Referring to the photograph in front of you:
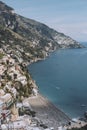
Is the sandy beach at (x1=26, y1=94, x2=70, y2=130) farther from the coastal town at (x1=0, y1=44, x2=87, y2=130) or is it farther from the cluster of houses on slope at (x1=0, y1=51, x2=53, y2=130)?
the cluster of houses on slope at (x1=0, y1=51, x2=53, y2=130)

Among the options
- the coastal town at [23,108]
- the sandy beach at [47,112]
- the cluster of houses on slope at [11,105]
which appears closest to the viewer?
A: the cluster of houses on slope at [11,105]

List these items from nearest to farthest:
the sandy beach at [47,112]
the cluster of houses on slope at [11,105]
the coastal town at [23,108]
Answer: the cluster of houses on slope at [11,105]
the coastal town at [23,108]
the sandy beach at [47,112]

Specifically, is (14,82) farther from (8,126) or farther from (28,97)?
(8,126)

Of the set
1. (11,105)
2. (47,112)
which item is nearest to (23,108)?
(11,105)

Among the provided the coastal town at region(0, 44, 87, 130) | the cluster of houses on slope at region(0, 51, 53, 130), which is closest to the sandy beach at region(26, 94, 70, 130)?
the coastal town at region(0, 44, 87, 130)

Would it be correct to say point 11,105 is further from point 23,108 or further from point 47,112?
point 47,112

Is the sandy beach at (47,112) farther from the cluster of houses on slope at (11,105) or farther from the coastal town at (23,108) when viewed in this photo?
the cluster of houses on slope at (11,105)

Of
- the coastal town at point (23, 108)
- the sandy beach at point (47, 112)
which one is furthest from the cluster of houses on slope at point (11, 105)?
the sandy beach at point (47, 112)

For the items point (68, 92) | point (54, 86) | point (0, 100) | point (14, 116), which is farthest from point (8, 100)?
point (54, 86)
